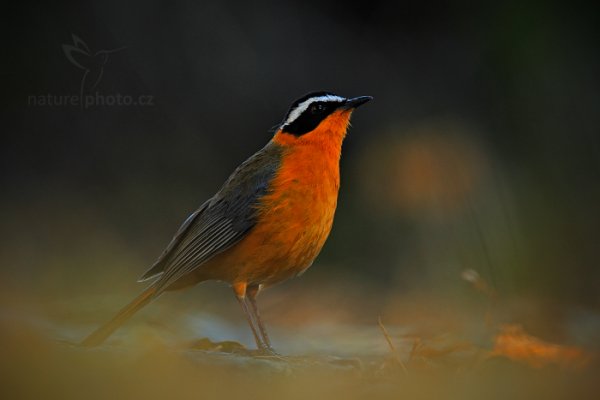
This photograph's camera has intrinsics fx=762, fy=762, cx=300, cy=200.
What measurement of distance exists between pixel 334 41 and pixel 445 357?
697 centimetres

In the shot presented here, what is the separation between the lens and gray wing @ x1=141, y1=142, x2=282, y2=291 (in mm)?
4449

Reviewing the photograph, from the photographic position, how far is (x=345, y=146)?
8.79 metres

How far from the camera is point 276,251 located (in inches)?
173

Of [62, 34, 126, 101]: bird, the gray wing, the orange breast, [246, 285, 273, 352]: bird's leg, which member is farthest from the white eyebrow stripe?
[62, 34, 126, 101]: bird

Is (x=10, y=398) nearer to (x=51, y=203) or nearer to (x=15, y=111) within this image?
(x=51, y=203)

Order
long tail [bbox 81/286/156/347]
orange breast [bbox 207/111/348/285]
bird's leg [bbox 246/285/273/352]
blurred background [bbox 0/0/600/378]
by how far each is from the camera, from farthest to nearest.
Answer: blurred background [bbox 0/0/600/378], bird's leg [bbox 246/285/273/352], orange breast [bbox 207/111/348/285], long tail [bbox 81/286/156/347]

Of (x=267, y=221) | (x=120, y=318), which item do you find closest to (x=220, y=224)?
(x=267, y=221)

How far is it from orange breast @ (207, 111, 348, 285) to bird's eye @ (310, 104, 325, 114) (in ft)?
1.14

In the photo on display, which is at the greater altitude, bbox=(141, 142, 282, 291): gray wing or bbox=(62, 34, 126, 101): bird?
bbox=(62, 34, 126, 101): bird

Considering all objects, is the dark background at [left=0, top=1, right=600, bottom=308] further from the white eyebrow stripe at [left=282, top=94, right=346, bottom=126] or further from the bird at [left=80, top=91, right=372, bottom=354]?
the white eyebrow stripe at [left=282, top=94, right=346, bottom=126]

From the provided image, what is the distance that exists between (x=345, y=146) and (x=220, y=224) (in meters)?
4.38

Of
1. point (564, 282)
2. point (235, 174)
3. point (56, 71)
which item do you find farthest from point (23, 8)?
point (564, 282)

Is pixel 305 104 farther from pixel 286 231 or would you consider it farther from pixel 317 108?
pixel 286 231

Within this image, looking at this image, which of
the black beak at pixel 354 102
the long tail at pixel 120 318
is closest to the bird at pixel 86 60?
the black beak at pixel 354 102
